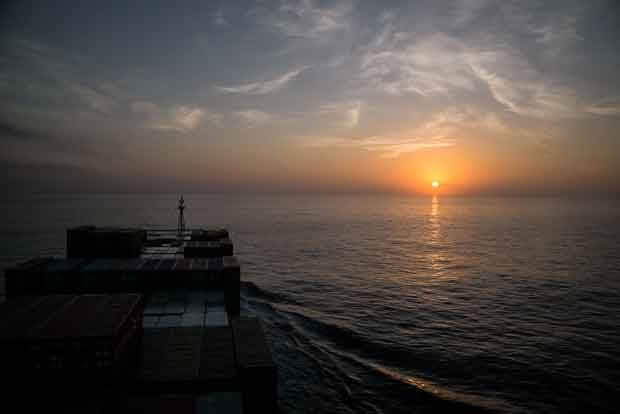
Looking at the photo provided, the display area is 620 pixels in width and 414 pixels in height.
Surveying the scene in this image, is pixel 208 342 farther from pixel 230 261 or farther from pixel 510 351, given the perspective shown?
pixel 510 351

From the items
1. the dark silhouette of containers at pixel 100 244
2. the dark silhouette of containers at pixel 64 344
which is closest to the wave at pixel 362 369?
the dark silhouette of containers at pixel 100 244

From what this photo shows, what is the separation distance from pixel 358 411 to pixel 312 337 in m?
9.52

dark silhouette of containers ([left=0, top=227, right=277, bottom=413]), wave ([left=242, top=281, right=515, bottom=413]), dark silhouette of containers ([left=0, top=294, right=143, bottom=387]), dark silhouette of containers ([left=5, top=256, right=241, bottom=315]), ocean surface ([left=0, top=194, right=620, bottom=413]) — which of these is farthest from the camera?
dark silhouette of containers ([left=5, top=256, right=241, bottom=315])

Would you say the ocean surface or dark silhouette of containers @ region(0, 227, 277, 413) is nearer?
dark silhouette of containers @ region(0, 227, 277, 413)

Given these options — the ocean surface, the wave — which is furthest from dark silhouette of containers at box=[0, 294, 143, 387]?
the wave

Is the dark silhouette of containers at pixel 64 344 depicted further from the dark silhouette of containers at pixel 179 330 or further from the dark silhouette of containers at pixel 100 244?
the dark silhouette of containers at pixel 100 244

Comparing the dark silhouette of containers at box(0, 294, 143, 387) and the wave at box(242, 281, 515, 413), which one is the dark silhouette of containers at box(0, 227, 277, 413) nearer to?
the dark silhouette of containers at box(0, 294, 143, 387)

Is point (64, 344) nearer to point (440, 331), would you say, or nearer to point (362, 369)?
point (362, 369)

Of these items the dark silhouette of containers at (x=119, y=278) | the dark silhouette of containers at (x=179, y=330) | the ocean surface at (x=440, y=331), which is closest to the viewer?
the dark silhouette of containers at (x=179, y=330)

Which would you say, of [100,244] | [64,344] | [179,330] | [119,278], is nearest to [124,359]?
[64,344]

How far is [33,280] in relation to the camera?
63.6 ft

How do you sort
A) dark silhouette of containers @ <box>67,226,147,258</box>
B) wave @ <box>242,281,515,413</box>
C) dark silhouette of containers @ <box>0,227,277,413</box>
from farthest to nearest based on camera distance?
dark silhouette of containers @ <box>67,226,147,258</box> < wave @ <box>242,281,515,413</box> < dark silhouette of containers @ <box>0,227,277,413</box>

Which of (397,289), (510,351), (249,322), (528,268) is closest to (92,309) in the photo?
(249,322)

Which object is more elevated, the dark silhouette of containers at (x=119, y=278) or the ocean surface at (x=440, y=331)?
the dark silhouette of containers at (x=119, y=278)
